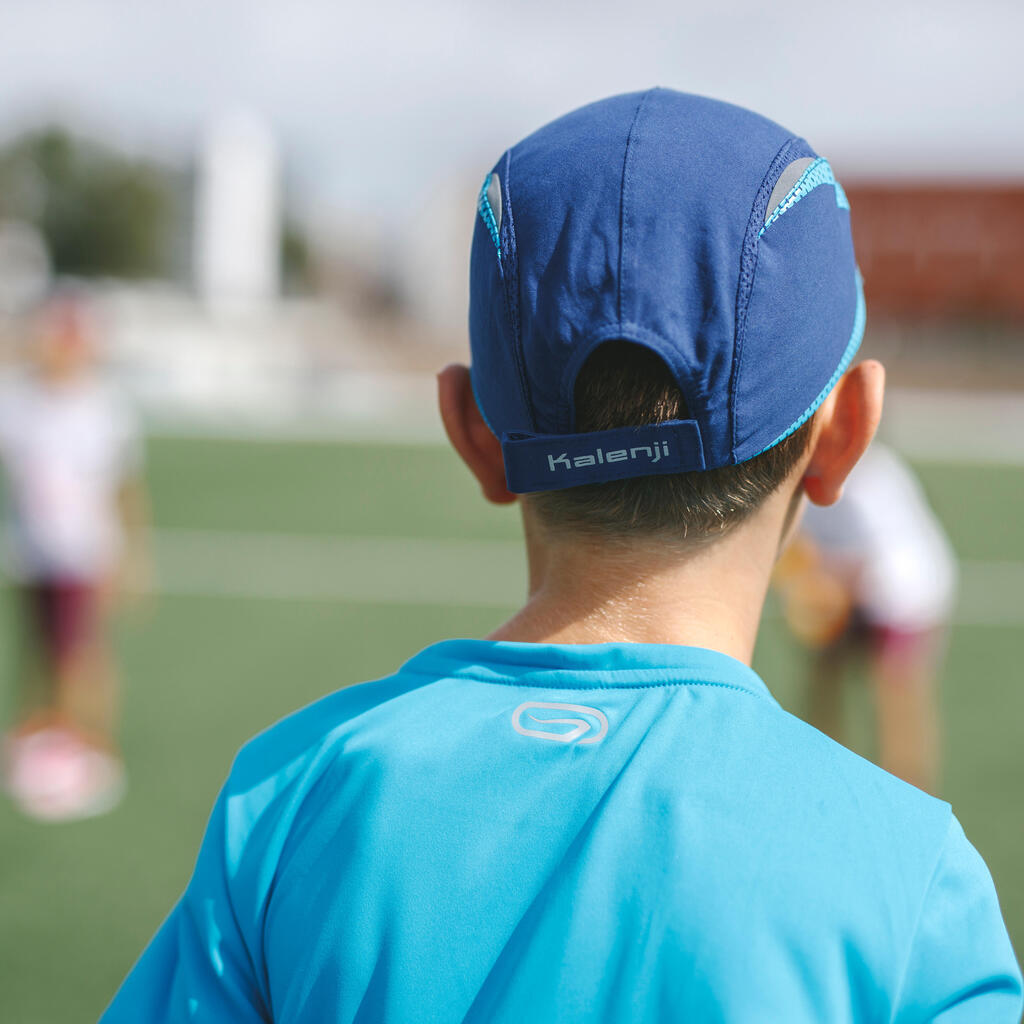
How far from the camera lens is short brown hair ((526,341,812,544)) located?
104 cm

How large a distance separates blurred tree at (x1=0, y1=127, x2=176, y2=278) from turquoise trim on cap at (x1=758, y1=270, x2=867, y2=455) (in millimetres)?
64924

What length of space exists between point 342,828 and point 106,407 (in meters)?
4.91

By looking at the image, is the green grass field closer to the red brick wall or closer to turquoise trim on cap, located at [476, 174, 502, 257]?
turquoise trim on cap, located at [476, 174, 502, 257]

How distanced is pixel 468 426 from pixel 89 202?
67.6 meters

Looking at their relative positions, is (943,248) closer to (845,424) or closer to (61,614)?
(61,614)

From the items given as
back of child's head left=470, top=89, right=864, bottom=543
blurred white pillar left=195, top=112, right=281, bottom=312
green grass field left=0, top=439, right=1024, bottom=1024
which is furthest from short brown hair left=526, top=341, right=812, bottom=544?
blurred white pillar left=195, top=112, right=281, bottom=312

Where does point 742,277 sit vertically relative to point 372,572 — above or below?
above

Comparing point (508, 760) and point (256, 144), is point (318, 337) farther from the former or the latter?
point (508, 760)

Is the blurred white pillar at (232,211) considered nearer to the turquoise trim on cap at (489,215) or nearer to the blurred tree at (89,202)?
the blurred tree at (89,202)

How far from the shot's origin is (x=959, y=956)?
35.7 inches

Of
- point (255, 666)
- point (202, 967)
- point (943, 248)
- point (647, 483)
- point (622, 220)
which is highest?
point (622, 220)

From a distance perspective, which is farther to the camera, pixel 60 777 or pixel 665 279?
pixel 60 777

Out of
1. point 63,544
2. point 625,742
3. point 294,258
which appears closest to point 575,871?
point 625,742

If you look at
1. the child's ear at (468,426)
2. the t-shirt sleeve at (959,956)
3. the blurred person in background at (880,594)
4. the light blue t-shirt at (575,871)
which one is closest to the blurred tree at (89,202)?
the blurred person in background at (880,594)
